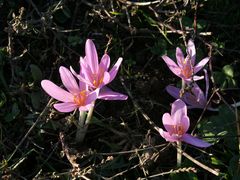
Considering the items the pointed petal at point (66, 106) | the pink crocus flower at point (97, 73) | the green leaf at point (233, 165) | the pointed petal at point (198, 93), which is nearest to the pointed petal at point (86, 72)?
the pink crocus flower at point (97, 73)

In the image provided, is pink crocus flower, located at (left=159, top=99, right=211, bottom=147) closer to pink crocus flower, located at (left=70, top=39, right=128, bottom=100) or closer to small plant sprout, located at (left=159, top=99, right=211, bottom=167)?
small plant sprout, located at (left=159, top=99, right=211, bottom=167)

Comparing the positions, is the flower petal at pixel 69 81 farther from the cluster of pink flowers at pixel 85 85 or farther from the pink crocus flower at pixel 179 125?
the pink crocus flower at pixel 179 125

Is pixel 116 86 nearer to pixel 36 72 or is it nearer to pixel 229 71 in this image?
pixel 36 72

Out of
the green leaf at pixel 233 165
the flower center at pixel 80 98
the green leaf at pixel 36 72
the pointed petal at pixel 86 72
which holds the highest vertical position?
the pointed petal at pixel 86 72

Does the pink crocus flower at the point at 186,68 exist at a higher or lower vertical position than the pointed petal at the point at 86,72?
lower

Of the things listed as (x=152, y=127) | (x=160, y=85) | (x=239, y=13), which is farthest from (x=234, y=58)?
(x=152, y=127)

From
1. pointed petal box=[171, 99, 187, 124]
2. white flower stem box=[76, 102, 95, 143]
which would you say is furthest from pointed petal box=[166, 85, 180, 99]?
white flower stem box=[76, 102, 95, 143]
